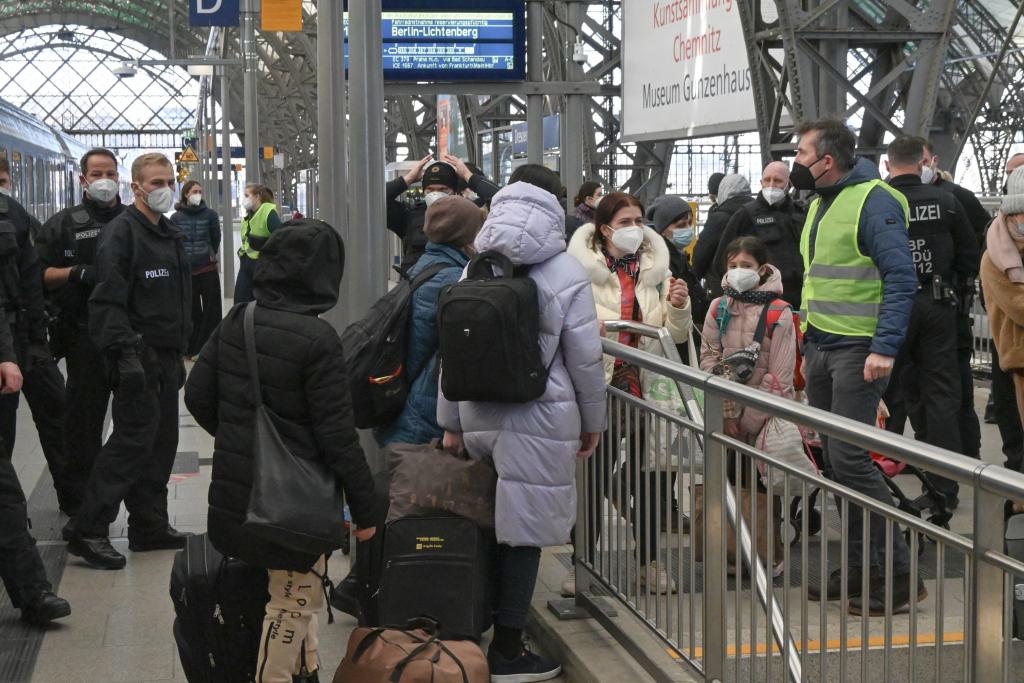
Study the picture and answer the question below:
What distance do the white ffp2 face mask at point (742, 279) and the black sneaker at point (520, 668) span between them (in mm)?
1858

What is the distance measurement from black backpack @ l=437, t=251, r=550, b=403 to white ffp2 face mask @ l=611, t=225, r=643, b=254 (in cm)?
124

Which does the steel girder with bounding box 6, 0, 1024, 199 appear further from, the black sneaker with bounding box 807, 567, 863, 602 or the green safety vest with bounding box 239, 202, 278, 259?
the black sneaker with bounding box 807, 567, 863, 602

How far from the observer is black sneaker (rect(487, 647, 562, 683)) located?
466cm

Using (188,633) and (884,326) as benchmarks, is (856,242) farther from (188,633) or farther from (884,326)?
(188,633)

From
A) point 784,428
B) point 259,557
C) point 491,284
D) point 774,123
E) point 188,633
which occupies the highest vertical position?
point 774,123

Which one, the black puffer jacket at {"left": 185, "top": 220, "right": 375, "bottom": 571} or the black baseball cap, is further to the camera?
the black baseball cap

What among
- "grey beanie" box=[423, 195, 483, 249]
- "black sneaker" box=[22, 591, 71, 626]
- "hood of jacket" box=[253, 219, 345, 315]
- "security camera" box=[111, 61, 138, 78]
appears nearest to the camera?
"hood of jacket" box=[253, 219, 345, 315]

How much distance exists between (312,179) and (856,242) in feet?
102

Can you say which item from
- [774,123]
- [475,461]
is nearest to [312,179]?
[774,123]

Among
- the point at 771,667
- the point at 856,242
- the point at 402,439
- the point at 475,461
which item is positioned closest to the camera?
the point at 771,667

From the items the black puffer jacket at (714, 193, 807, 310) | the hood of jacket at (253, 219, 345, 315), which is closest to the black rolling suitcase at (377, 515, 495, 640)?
the hood of jacket at (253, 219, 345, 315)

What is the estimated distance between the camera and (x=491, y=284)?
424cm

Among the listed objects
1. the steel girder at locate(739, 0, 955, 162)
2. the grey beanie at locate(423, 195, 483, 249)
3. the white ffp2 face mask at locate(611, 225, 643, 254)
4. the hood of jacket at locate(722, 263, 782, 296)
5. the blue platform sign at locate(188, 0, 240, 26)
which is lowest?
the hood of jacket at locate(722, 263, 782, 296)

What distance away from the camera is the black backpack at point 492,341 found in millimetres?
4191
